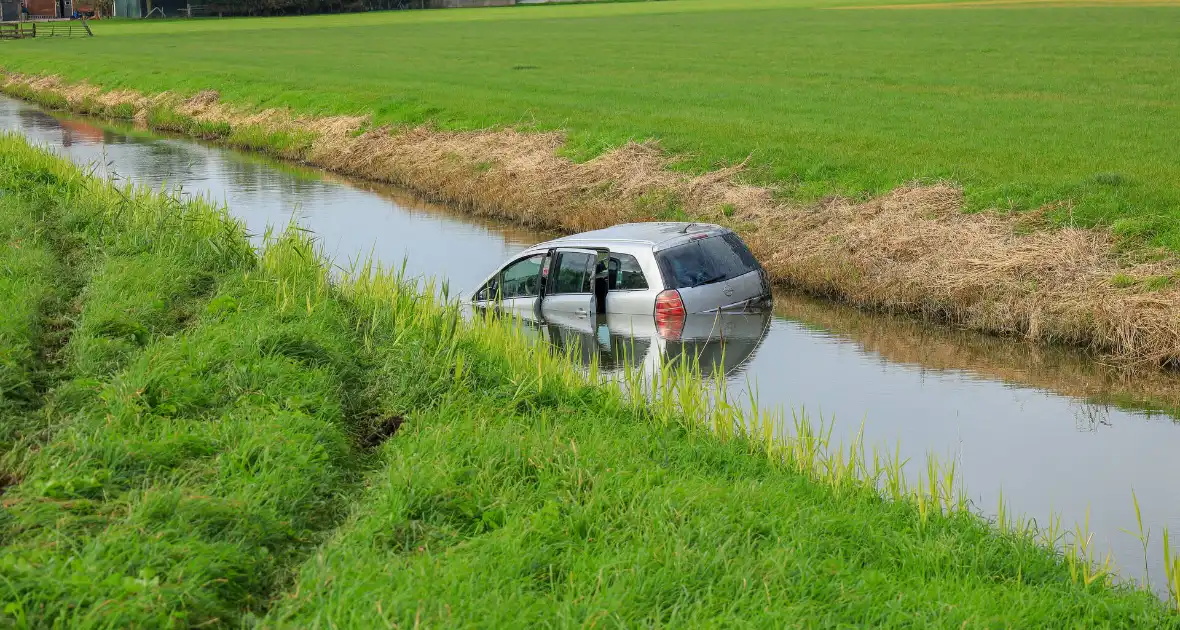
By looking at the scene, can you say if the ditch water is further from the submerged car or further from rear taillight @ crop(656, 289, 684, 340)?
rear taillight @ crop(656, 289, 684, 340)

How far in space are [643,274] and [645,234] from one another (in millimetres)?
749

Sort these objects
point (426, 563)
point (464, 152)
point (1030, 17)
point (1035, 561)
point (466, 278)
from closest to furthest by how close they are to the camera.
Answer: point (426, 563), point (1035, 561), point (466, 278), point (464, 152), point (1030, 17)

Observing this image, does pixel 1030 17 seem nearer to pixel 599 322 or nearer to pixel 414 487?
pixel 599 322

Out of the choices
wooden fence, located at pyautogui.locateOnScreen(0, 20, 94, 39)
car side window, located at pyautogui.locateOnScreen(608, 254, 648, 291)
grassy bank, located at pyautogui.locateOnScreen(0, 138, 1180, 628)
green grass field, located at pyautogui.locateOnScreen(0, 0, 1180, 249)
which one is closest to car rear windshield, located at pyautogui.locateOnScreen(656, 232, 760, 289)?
car side window, located at pyautogui.locateOnScreen(608, 254, 648, 291)

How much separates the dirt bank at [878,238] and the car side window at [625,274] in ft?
14.0

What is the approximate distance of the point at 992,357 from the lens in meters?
14.7

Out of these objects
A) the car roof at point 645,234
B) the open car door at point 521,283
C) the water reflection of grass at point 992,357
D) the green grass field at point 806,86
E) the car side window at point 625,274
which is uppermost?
the green grass field at point 806,86

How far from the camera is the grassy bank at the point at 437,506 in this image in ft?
20.6

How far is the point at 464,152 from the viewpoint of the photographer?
29594mm

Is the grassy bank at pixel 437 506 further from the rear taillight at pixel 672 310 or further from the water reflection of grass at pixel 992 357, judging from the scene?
the water reflection of grass at pixel 992 357

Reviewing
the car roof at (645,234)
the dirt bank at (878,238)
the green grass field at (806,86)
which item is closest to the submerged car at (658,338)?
the car roof at (645,234)

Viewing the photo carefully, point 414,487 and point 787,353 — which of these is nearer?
point 414,487

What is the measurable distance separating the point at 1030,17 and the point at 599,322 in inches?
2217

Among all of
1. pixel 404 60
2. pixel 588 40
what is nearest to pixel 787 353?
pixel 404 60
